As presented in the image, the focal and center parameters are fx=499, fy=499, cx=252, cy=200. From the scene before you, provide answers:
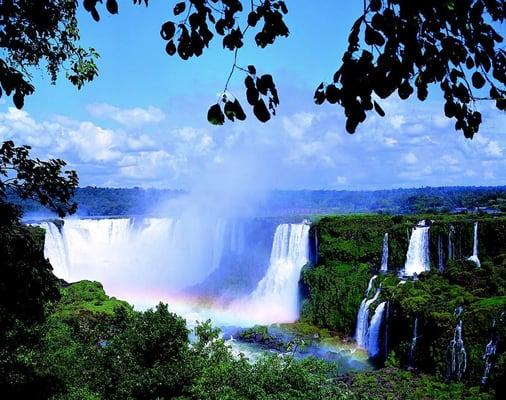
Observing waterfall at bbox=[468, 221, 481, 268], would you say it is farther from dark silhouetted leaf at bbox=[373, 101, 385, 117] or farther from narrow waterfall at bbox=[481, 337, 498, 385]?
dark silhouetted leaf at bbox=[373, 101, 385, 117]

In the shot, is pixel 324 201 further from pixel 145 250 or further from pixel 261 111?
pixel 261 111

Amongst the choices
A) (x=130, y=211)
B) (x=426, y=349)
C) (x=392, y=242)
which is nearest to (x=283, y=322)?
(x=392, y=242)

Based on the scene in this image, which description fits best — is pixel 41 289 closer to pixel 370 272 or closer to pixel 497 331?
pixel 497 331

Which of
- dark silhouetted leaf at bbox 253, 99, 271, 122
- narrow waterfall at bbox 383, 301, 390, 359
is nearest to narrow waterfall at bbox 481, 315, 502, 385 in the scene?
narrow waterfall at bbox 383, 301, 390, 359

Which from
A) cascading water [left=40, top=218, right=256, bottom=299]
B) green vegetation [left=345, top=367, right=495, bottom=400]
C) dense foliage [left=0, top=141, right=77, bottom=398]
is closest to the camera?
dense foliage [left=0, top=141, right=77, bottom=398]

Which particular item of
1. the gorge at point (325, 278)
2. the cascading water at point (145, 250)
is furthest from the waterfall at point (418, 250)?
the cascading water at point (145, 250)

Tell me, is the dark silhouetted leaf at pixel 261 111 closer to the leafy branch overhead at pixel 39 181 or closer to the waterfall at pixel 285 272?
the leafy branch overhead at pixel 39 181
